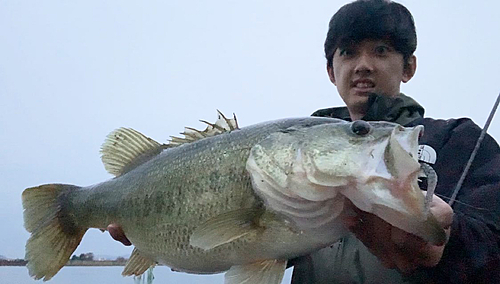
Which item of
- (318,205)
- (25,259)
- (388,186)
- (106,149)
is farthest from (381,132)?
(25,259)

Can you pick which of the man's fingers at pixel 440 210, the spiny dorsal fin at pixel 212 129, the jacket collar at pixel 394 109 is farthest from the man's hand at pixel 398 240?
Answer: the jacket collar at pixel 394 109

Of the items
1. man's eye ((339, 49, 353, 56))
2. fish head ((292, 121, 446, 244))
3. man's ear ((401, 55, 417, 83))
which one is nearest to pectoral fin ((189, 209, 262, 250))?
fish head ((292, 121, 446, 244))

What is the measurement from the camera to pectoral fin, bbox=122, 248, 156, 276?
2.59 metres

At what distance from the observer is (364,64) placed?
2691mm

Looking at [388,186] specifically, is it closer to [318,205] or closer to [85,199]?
[318,205]

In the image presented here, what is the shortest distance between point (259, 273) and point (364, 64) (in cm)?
133

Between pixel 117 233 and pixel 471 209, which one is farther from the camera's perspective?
pixel 117 233

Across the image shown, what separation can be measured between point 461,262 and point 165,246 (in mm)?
1228

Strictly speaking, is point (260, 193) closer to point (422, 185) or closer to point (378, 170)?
point (378, 170)

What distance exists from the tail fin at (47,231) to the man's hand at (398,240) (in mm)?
1884

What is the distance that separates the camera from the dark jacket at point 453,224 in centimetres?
173

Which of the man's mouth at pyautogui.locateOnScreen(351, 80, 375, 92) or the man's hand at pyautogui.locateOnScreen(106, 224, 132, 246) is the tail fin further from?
the man's mouth at pyautogui.locateOnScreen(351, 80, 375, 92)

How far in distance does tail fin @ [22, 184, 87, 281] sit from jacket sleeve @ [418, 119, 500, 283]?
2048 millimetres

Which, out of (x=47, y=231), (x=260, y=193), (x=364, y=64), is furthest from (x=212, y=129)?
(x=47, y=231)
